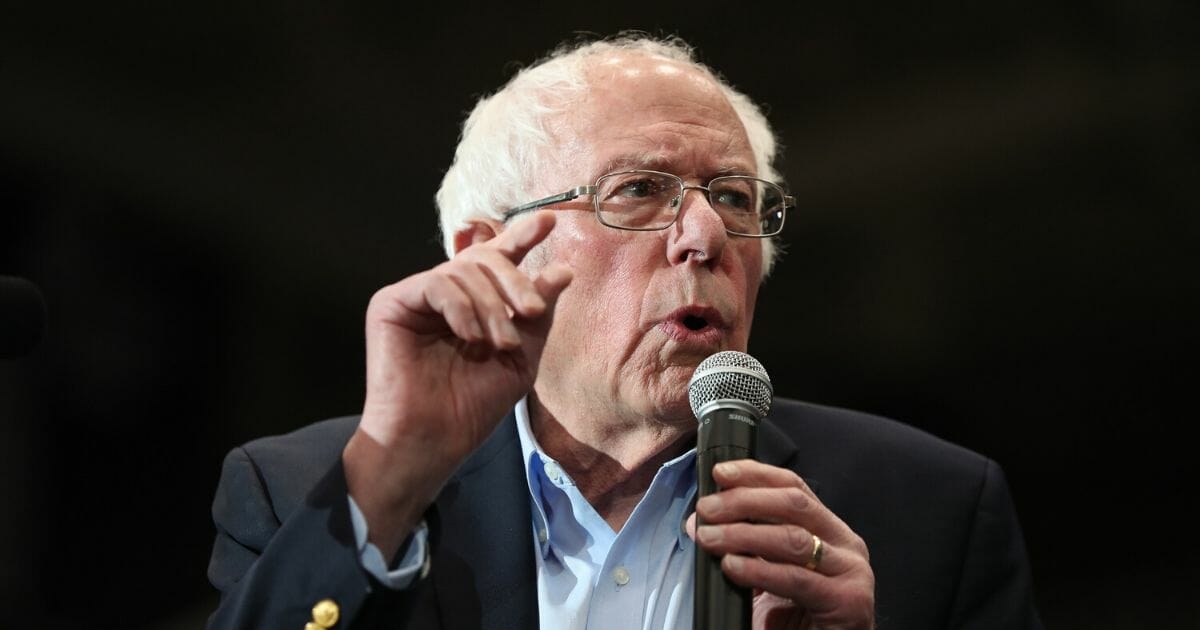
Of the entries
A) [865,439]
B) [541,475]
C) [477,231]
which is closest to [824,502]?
[865,439]

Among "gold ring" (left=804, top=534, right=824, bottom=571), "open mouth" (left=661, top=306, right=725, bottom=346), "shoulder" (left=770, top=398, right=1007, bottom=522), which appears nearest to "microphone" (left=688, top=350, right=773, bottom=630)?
"gold ring" (left=804, top=534, right=824, bottom=571)

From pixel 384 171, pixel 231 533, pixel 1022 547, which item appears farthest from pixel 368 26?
pixel 1022 547

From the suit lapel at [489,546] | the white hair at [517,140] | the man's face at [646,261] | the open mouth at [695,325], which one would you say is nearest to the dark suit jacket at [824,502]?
the suit lapel at [489,546]

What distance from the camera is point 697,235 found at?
203cm

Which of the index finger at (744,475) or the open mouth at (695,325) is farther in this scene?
the open mouth at (695,325)

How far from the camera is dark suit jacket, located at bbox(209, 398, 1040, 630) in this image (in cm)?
196

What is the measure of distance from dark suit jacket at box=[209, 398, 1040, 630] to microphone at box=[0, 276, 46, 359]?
20.0 inches

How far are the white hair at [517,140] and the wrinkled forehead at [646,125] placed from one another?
41 mm

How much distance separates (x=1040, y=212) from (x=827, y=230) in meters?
0.59

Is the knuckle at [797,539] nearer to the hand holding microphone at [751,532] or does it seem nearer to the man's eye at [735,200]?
the hand holding microphone at [751,532]

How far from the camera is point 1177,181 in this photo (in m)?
2.96

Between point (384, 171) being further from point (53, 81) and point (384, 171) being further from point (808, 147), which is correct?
point (808, 147)

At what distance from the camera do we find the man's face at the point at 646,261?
2.00 metres

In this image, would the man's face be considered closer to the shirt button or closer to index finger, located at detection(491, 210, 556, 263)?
the shirt button
